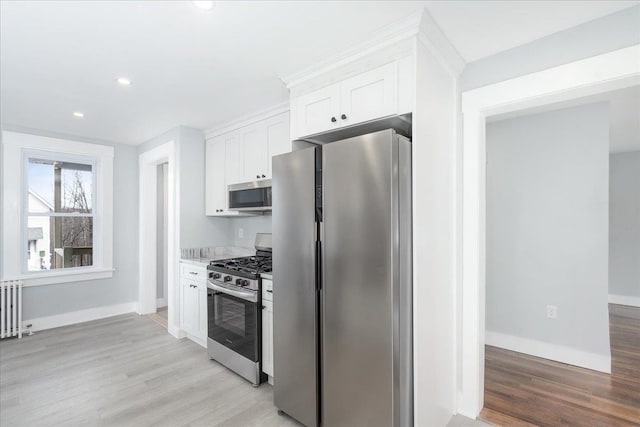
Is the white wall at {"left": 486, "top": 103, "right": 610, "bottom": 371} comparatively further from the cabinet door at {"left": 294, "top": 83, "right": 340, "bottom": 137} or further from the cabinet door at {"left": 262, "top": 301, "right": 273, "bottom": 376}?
Result: the cabinet door at {"left": 262, "top": 301, "right": 273, "bottom": 376}

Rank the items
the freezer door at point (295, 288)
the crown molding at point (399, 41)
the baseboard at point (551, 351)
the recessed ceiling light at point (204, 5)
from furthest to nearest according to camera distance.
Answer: the baseboard at point (551, 351) < the freezer door at point (295, 288) < the crown molding at point (399, 41) < the recessed ceiling light at point (204, 5)

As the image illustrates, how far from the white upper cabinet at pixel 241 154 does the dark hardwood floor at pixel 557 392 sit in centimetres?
288

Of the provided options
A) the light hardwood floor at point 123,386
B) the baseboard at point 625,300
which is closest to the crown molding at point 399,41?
the light hardwood floor at point 123,386

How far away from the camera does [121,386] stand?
2.71m

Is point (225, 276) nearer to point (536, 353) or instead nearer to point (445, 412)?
point (445, 412)

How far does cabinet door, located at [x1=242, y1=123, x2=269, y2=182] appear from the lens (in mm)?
3316

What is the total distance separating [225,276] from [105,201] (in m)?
2.90

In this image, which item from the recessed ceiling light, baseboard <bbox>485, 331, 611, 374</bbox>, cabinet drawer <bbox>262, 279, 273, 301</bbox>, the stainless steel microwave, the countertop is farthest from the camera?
the countertop

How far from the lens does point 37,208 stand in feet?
13.7

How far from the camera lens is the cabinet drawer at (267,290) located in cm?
258

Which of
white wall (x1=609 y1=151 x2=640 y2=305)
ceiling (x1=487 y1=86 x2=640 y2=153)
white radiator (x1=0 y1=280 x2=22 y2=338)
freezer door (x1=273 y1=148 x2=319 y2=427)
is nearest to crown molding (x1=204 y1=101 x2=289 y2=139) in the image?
freezer door (x1=273 y1=148 x2=319 y2=427)

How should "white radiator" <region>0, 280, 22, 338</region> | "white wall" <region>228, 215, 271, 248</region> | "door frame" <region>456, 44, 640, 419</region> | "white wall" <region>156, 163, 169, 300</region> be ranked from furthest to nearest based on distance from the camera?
"white wall" <region>156, 163, 169, 300</region> < "white wall" <region>228, 215, 271, 248</region> < "white radiator" <region>0, 280, 22, 338</region> < "door frame" <region>456, 44, 640, 419</region>

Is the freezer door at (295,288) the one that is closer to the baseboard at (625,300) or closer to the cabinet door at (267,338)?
the cabinet door at (267,338)

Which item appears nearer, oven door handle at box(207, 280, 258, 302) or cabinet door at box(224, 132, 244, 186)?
oven door handle at box(207, 280, 258, 302)
